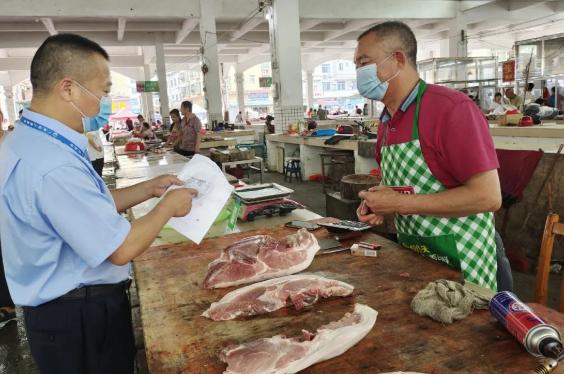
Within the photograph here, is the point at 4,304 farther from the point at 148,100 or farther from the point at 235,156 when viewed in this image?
the point at 148,100

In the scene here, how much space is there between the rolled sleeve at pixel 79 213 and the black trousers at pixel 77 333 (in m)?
0.39

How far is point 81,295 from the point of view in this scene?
1.68m

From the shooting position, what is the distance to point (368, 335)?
142cm

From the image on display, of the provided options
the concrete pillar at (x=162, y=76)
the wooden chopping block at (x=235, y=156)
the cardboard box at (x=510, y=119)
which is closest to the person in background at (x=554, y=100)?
the cardboard box at (x=510, y=119)

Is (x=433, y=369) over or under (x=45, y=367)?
over

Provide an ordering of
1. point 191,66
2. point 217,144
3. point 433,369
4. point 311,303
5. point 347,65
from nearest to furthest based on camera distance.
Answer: point 433,369, point 311,303, point 217,144, point 191,66, point 347,65

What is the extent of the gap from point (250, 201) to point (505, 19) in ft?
57.9

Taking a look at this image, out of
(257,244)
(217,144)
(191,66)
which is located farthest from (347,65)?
(257,244)

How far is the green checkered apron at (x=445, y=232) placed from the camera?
6.55 ft

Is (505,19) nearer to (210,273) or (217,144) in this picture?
(217,144)

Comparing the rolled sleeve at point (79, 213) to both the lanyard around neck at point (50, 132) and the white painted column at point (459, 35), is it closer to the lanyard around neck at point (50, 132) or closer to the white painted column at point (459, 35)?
the lanyard around neck at point (50, 132)

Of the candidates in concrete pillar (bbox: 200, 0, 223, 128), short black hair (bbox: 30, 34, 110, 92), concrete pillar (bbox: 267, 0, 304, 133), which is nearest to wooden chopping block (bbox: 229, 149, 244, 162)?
concrete pillar (bbox: 267, 0, 304, 133)

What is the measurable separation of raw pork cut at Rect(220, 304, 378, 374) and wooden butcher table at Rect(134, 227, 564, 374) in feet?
0.10

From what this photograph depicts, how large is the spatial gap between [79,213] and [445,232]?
1.54 m
